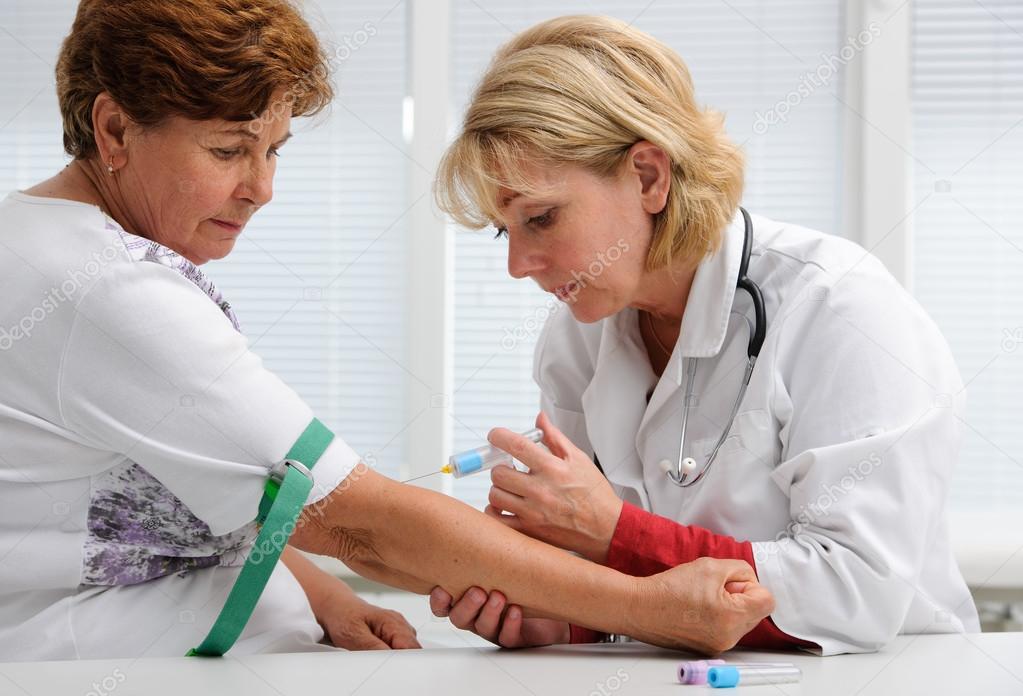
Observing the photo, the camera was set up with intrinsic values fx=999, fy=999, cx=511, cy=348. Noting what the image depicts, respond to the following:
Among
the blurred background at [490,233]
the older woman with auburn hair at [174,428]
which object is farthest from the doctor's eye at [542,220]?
the blurred background at [490,233]

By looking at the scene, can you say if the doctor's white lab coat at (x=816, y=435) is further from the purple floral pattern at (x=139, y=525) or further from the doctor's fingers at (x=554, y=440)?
the purple floral pattern at (x=139, y=525)


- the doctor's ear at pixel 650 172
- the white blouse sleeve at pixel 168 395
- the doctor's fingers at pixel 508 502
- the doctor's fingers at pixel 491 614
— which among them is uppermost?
the doctor's ear at pixel 650 172

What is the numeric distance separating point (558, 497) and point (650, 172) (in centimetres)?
54

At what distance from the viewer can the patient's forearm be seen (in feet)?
4.40

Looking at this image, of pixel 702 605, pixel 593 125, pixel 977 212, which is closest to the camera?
pixel 702 605

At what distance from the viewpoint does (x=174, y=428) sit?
1.22 m

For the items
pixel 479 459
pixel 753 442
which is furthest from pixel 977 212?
pixel 479 459

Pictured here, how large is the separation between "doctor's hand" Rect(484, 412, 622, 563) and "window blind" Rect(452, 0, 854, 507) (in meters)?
1.40

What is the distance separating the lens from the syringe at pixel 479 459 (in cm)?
146

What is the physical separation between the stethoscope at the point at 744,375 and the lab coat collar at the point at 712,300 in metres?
0.02

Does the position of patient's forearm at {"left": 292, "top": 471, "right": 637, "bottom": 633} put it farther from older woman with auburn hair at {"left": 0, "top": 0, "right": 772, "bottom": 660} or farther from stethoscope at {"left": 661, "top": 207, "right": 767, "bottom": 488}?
stethoscope at {"left": 661, "top": 207, "right": 767, "bottom": 488}

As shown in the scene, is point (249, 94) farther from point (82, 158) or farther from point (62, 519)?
point (62, 519)

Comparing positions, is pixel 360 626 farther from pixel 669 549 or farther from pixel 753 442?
pixel 753 442

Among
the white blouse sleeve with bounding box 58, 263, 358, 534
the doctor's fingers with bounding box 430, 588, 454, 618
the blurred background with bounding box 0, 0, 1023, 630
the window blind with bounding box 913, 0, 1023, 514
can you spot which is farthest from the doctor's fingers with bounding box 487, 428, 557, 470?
the window blind with bounding box 913, 0, 1023, 514
